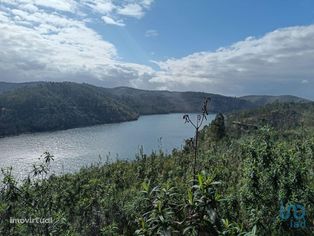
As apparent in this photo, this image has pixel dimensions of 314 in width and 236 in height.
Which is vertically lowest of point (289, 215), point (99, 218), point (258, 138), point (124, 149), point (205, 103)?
point (124, 149)

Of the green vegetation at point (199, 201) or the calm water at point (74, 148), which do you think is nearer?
the green vegetation at point (199, 201)

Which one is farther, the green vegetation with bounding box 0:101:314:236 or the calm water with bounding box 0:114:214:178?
the calm water with bounding box 0:114:214:178

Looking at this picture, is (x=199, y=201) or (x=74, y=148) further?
(x=74, y=148)

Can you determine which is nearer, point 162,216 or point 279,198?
point 162,216

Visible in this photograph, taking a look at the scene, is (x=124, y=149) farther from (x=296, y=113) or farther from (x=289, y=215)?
(x=289, y=215)

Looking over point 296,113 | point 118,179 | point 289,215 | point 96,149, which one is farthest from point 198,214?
point 296,113

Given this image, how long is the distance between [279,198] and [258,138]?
10.4ft

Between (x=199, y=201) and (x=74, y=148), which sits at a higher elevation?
(x=199, y=201)

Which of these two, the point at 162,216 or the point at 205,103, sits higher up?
the point at 205,103

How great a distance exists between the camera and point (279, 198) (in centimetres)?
1455

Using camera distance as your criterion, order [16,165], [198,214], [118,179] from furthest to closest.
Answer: [16,165] < [118,179] < [198,214]

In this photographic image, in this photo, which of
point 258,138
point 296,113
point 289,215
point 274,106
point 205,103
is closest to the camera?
point 205,103

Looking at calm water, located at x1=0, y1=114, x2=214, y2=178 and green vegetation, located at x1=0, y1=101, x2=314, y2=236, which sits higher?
green vegetation, located at x1=0, y1=101, x2=314, y2=236

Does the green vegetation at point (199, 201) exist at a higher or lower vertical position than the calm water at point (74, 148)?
higher
